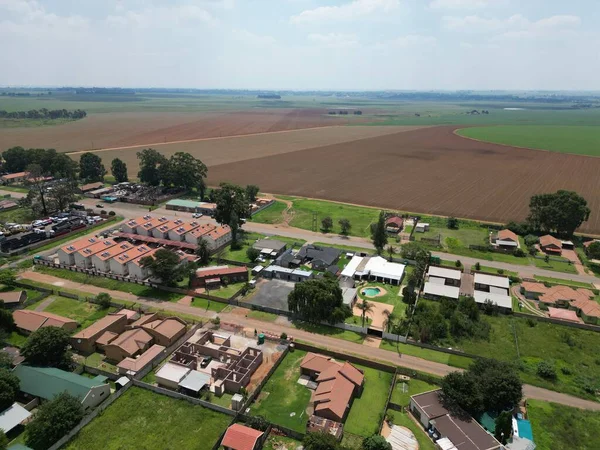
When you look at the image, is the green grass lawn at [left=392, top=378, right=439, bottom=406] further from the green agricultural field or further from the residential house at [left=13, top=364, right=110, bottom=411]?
the green agricultural field

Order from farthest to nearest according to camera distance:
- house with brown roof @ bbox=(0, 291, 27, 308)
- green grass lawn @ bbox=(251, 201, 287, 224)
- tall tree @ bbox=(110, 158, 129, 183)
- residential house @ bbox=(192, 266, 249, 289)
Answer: tall tree @ bbox=(110, 158, 129, 183) → green grass lawn @ bbox=(251, 201, 287, 224) → residential house @ bbox=(192, 266, 249, 289) → house with brown roof @ bbox=(0, 291, 27, 308)

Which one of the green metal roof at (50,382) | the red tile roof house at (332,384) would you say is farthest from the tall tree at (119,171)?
the red tile roof house at (332,384)

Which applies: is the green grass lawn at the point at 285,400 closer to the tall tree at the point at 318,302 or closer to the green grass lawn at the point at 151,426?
the green grass lawn at the point at 151,426

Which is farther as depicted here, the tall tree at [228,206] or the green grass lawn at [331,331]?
the tall tree at [228,206]

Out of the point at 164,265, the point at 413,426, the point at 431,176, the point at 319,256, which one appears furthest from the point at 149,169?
the point at 413,426

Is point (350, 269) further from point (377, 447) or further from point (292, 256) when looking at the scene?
point (377, 447)

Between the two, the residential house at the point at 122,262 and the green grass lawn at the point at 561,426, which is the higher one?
the residential house at the point at 122,262

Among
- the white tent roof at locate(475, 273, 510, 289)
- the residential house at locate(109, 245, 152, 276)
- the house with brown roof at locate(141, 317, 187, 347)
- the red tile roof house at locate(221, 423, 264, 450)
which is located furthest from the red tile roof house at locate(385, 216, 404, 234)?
the red tile roof house at locate(221, 423, 264, 450)
